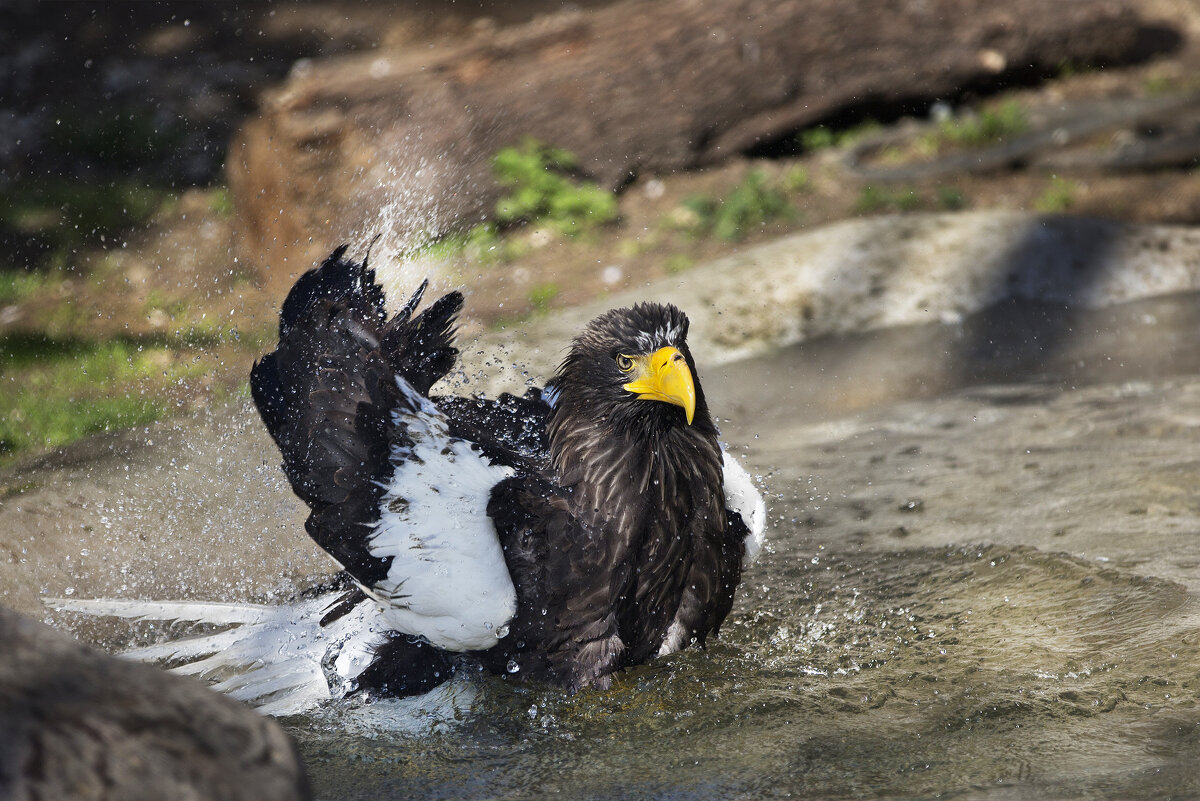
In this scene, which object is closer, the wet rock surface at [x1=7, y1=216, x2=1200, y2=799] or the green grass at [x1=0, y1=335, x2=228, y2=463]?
the wet rock surface at [x1=7, y1=216, x2=1200, y2=799]

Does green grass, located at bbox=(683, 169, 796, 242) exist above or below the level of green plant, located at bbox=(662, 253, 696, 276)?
above

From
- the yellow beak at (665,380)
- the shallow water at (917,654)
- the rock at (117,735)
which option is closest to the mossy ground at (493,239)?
the shallow water at (917,654)

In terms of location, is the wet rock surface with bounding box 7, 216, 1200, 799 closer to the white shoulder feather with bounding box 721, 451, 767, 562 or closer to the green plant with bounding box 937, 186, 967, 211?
the white shoulder feather with bounding box 721, 451, 767, 562

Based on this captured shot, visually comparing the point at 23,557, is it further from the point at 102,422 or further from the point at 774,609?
the point at 774,609

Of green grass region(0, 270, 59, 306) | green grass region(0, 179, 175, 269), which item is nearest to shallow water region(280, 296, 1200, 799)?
green grass region(0, 270, 59, 306)

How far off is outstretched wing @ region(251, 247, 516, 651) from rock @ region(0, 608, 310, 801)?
1.11m

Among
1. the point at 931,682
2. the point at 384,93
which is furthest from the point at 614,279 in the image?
the point at 931,682

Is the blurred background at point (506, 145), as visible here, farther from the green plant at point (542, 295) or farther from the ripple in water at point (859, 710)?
the ripple in water at point (859, 710)

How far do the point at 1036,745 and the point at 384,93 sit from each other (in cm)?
510

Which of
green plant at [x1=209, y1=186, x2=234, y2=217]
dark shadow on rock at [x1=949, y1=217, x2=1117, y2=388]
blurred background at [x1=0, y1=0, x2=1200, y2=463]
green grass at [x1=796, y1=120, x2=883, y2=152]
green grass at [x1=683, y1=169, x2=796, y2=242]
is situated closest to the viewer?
dark shadow on rock at [x1=949, y1=217, x2=1117, y2=388]

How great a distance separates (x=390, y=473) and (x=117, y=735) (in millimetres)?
1417

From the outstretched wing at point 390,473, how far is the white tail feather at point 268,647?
0.90ft

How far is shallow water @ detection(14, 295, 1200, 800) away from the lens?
2662 mm

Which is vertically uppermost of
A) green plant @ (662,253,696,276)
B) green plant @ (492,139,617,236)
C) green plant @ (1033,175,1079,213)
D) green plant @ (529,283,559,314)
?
Result: green plant @ (492,139,617,236)
